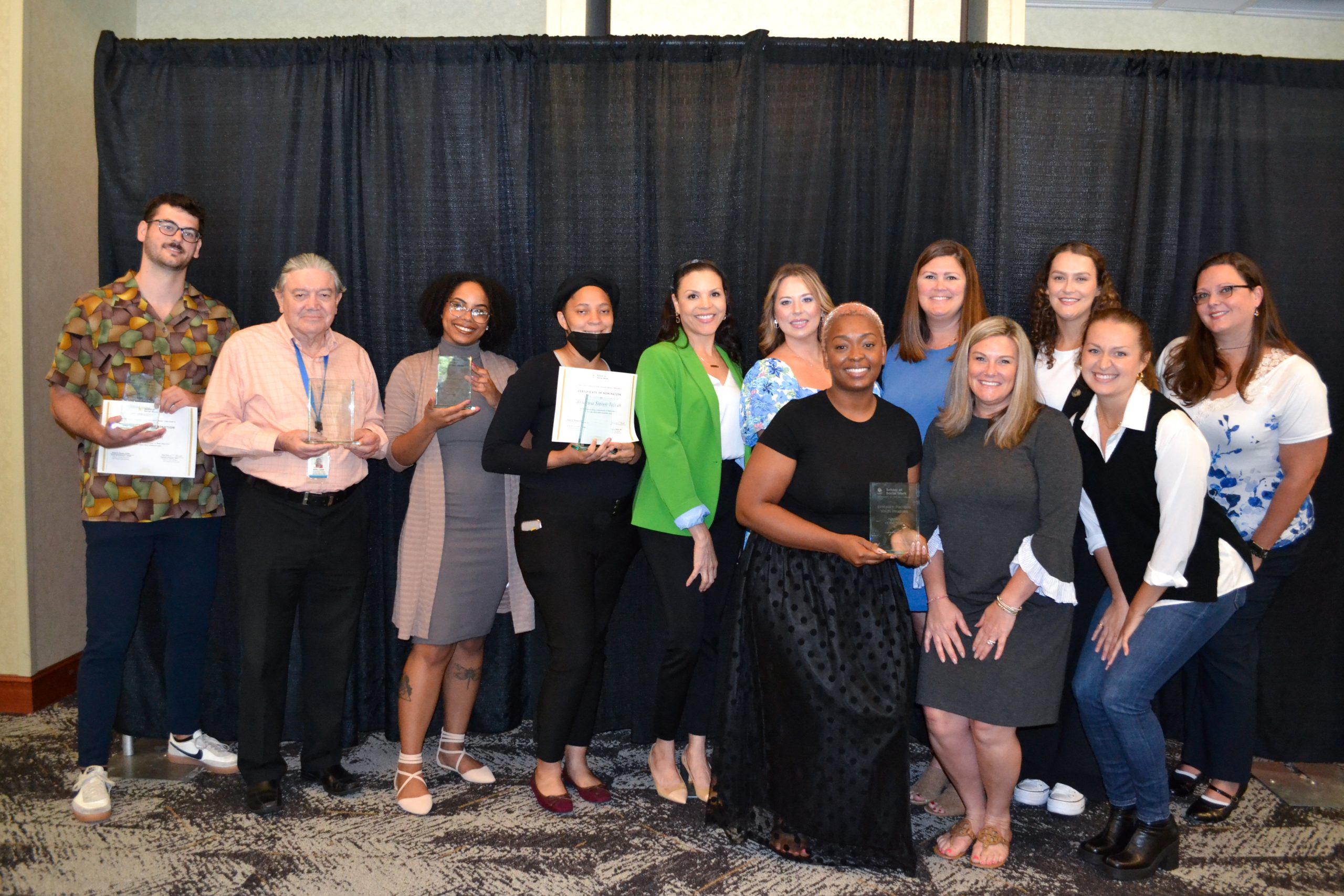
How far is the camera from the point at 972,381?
255cm

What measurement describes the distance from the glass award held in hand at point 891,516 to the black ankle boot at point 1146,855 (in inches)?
47.6

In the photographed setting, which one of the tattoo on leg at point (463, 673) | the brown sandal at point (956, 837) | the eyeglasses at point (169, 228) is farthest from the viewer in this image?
the tattoo on leg at point (463, 673)

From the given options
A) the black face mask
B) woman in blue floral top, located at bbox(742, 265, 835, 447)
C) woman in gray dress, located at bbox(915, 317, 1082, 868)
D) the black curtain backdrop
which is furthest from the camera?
the black curtain backdrop

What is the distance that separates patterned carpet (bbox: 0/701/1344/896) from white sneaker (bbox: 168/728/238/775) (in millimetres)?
48

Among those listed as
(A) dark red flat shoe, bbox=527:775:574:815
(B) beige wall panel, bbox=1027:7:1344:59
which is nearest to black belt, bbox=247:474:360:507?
(A) dark red flat shoe, bbox=527:775:574:815

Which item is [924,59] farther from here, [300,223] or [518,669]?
[518,669]

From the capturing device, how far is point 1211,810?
2.99 metres

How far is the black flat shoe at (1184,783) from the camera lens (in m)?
3.20

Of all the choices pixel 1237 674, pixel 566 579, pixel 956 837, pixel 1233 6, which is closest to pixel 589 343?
pixel 566 579

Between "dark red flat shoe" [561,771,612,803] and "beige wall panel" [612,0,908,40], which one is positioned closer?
"dark red flat shoe" [561,771,612,803]

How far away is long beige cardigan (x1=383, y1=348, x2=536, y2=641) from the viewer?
3.01 metres

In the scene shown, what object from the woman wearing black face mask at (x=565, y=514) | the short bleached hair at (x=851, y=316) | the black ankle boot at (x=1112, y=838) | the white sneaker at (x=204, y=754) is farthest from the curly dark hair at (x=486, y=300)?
the black ankle boot at (x=1112, y=838)

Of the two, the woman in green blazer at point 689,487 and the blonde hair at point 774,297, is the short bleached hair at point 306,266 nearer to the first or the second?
the woman in green blazer at point 689,487

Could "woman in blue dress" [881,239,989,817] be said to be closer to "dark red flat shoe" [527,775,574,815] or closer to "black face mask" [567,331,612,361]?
"black face mask" [567,331,612,361]
